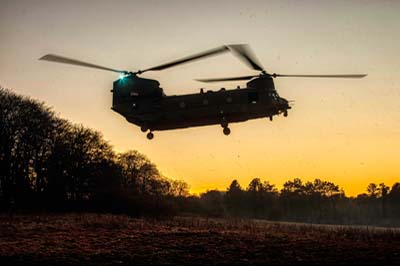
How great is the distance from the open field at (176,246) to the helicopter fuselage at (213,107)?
9.50 meters

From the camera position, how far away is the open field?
102ft

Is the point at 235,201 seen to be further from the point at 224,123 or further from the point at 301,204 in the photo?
the point at 224,123

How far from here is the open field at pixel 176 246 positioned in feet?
102

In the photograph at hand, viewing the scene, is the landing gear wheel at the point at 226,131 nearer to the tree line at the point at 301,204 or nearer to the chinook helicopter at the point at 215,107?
the chinook helicopter at the point at 215,107

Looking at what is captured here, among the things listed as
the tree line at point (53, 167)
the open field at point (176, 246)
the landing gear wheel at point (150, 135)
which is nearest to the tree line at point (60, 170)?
the tree line at point (53, 167)

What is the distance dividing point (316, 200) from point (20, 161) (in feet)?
311

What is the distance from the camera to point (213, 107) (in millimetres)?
26031

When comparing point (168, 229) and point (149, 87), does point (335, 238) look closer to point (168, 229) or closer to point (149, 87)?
point (168, 229)

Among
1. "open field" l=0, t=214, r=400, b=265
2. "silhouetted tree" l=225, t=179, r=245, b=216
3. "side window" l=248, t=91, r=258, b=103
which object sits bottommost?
"open field" l=0, t=214, r=400, b=265

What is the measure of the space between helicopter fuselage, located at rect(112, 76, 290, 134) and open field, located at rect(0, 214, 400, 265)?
31.2 feet

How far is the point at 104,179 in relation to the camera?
7988cm

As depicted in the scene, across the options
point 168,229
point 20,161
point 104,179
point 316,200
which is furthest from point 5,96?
point 316,200

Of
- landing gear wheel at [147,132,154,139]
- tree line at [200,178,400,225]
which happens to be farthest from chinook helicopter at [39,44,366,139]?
tree line at [200,178,400,225]

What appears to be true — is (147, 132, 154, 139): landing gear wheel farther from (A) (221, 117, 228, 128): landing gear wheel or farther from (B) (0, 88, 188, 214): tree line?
(B) (0, 88, 188, 214): tree line
